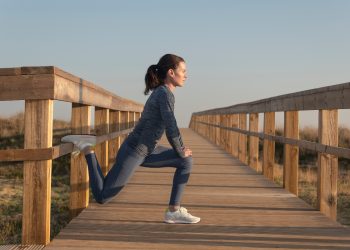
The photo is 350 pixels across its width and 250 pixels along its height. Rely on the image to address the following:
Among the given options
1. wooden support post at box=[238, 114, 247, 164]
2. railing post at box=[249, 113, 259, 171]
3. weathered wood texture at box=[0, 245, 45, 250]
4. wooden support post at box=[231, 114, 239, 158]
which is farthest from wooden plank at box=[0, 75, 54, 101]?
wooden support post at box=[231, 114, 239, 158]

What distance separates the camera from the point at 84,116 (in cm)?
481

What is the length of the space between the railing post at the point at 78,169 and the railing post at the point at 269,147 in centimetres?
338

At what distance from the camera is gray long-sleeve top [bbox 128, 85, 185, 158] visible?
4.18 metres

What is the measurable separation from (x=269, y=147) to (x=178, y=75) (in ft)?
12.0

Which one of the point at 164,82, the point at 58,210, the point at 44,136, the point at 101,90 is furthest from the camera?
the point at 58,210

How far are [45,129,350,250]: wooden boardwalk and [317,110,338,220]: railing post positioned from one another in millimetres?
142

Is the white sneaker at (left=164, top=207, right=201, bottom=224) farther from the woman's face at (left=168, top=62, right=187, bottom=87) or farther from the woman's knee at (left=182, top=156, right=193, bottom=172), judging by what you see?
the woman's face at (left=168, top=62, right=187, bottom=87)

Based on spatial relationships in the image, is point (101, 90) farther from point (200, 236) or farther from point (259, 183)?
point (259, 183)

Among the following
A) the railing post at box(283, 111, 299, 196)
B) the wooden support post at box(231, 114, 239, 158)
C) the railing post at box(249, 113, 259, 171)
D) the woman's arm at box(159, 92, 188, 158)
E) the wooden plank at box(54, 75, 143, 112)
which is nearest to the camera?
the wooden plank at box(54, 75, 143, 112)

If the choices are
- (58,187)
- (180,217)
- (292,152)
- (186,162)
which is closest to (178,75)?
(186,162)

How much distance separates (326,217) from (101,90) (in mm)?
2399

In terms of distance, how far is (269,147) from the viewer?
25.3 ft

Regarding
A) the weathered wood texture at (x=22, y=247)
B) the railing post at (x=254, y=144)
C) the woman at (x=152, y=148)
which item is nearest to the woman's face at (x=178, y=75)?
the woman at (x=152, y=148)

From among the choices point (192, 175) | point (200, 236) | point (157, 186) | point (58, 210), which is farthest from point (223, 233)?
point (58, 210)
